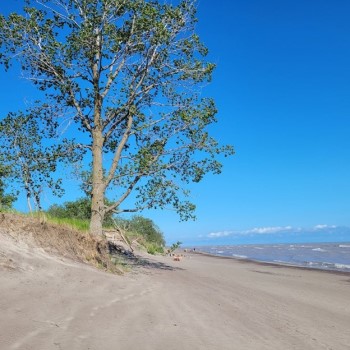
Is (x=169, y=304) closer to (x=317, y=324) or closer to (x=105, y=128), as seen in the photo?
(x=317, y=324)

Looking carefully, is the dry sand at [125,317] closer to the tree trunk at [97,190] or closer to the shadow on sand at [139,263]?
the tree trunk at [97,190]

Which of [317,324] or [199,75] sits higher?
[199,75]

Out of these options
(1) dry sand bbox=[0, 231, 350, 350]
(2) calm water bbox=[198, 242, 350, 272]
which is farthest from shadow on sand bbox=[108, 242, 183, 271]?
(2) calm water bbox=[198, 242, 350, 272]

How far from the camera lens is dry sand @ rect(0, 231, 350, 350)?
5.35m

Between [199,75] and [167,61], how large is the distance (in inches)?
65.3

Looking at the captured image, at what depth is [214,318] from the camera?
24.9 feet

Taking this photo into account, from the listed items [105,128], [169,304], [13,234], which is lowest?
[169,304]

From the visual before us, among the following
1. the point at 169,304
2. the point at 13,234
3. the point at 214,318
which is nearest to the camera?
the point at 214,318

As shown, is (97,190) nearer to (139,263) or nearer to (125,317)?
A: (139,263)

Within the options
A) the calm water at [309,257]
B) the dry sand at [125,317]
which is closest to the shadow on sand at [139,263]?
the dry sand at [125,317]

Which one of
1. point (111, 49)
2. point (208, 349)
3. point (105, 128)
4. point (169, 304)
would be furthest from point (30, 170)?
point (208, 349)

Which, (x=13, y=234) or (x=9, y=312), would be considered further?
(x=13, y=234)

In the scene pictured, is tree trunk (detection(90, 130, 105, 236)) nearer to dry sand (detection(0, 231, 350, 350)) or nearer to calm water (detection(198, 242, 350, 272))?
dry sand (detection(0, 231, 350, 350))

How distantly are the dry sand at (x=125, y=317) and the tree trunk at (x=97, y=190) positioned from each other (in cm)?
607
